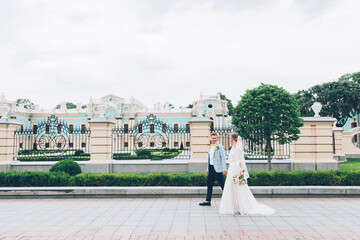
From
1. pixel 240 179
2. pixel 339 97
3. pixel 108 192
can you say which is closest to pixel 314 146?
pixel 240 179

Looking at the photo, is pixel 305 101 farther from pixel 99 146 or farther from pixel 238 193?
pixel 238 193

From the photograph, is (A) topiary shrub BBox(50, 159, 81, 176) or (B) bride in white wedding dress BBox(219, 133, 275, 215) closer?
(B) bride in white wedding dress BBox(219, 133, 275, 215)

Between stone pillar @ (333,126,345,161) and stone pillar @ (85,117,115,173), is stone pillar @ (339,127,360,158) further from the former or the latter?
stone pillar @ (85,117,115,173)

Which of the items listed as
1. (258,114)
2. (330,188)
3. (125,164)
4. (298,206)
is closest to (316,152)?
(258,114)

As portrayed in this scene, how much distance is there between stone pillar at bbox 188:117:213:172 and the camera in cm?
980

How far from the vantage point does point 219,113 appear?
3875 centimetres

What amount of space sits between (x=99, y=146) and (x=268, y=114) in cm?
672

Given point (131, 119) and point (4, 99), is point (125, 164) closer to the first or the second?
point (131, 119)

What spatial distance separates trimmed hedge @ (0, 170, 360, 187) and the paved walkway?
32.2 inches

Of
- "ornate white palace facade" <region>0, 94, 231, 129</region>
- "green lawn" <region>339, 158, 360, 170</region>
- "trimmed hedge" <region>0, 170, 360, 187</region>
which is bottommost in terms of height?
"green lawn" <region>339, 158, 360, 170</region>

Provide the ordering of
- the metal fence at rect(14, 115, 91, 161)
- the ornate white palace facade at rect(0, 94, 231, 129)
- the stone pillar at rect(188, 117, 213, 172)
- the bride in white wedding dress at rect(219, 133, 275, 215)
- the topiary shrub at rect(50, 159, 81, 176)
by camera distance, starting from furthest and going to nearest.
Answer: the ornate white palace facade at rect(0, 94, 231, 129), the metal fence at rect(14, 115, 91, 161), the stone pillar at rect(188, 117, 213, 172), the topiary shrub at rect(50, 159, 81, 176), the bride in white wedding dress at rect(219, 133, 275, 215)

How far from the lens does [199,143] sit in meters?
9.87

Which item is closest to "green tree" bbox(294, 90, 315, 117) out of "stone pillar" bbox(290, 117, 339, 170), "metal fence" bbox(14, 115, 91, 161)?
"stone pillar" bbox(290, 117, 339, 170)

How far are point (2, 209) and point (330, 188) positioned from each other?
26.6 feet
